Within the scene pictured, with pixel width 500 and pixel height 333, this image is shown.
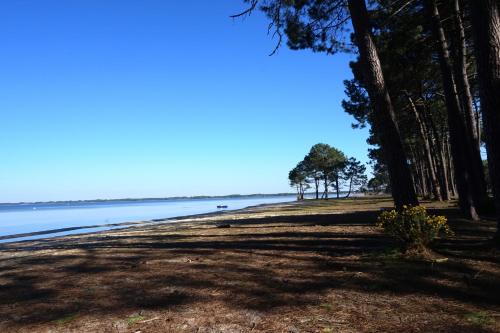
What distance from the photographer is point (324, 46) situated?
48.6 feet

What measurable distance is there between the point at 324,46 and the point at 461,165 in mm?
6135

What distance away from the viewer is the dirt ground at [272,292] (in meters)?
4.41

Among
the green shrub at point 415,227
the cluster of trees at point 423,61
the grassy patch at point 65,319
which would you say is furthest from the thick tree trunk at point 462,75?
the grassy patch at point 65,319

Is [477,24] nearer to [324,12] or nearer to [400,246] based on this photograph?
[400,246]

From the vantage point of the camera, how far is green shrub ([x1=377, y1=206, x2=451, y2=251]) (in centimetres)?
715

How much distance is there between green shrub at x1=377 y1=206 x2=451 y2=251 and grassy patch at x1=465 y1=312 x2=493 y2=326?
9.35ft

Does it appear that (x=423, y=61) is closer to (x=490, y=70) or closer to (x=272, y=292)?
(x=490, y=70)

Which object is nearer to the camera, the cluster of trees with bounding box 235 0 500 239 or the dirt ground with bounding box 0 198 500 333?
the dirt ground with bounding box 0 198 500 333

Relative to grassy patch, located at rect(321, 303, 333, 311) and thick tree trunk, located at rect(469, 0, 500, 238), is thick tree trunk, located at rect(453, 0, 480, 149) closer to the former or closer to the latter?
thick tree trunk, located at rect(469, 0, 500, 238)

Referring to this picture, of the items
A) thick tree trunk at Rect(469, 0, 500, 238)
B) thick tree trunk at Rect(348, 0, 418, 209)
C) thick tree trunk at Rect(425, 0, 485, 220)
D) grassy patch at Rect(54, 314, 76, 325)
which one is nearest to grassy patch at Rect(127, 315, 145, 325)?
grassy patch at Rect(54, 314, 76, 325)

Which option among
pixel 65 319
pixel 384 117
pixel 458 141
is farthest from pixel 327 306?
pixel 458 141

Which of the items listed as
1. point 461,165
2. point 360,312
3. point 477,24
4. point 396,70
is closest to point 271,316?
point 360,312

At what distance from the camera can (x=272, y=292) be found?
5.56 meters

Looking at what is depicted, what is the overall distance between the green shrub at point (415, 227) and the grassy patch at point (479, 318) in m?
2.85
